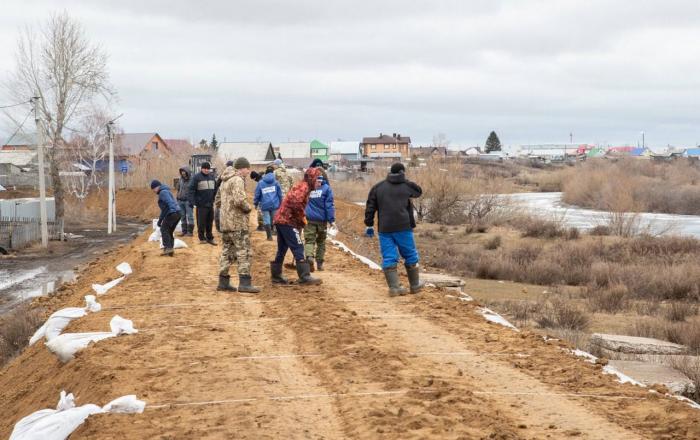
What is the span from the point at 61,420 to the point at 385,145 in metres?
160

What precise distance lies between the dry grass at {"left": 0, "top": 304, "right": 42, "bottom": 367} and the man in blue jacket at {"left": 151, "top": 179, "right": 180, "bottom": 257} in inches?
136

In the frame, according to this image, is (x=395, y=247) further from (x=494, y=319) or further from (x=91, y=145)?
(x=91, y=145)

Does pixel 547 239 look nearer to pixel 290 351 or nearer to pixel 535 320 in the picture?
pixel 535 320

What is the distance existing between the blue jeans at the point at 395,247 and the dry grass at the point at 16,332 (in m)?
5.77

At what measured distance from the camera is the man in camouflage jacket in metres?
11.4

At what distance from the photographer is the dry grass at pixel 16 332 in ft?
41.5

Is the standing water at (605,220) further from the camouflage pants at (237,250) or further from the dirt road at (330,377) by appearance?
the dirt road at (330,377)

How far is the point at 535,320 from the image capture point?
14.9m

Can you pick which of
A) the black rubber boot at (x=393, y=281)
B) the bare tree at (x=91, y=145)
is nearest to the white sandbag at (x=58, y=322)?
the black rubber boot at (x=393, y=281)

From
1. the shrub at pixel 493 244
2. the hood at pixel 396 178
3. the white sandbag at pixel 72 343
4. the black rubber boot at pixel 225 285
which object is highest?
the hood at pixel 396 178

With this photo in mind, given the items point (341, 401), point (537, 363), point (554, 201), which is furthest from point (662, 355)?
point (554, 201)

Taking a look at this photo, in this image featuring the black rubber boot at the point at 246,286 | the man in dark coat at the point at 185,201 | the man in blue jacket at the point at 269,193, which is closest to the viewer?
the black rubber boot at the point at 246,286

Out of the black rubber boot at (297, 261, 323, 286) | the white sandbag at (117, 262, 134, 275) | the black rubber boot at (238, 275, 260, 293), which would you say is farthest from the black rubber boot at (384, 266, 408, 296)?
the white sandbag at (117, 262, 134, 275)

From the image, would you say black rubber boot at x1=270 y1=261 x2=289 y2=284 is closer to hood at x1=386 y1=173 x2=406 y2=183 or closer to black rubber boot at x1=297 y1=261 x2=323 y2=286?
black rubber boot at x1=297 y1=261 x2=323 y2=286
